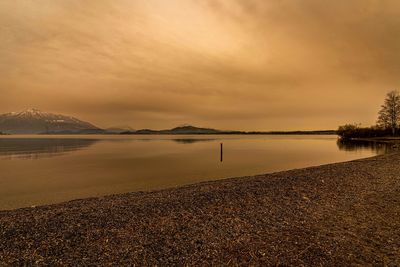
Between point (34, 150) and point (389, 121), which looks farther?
point (389, 121)

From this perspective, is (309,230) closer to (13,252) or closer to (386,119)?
(13,252)

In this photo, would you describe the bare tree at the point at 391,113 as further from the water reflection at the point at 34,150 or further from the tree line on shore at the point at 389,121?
the water reflection at the point at 34,150

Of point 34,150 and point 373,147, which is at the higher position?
point 373,147

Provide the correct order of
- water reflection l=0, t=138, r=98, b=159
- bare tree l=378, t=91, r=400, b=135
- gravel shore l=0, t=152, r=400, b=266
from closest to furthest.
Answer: gravel shore l=0, t=152, r=400, b=266, water reflection l=0, t=138, r=98, b=159, bare tree l=378, t=91, r=400, b=135

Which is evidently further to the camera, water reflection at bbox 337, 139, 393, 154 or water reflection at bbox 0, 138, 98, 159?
water reflection at bbox 337, 139, 393, 154

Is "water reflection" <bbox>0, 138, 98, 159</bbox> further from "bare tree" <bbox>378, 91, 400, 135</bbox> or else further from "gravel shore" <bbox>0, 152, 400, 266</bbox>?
"bare tree" <bbox>378, 91, 400, 135</bbox>

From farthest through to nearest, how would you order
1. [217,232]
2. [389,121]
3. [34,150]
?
[389,121]
[34,150]
[217,232]

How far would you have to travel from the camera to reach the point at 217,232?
29.8 feet

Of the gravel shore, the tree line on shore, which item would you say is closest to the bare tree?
the tree line on shore

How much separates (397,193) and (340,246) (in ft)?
30.1

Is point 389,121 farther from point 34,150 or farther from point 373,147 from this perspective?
point 34,150

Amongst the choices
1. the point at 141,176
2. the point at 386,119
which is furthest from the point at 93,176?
the point at 386,119

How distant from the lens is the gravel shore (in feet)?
24.0

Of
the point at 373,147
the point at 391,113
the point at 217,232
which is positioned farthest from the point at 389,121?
the point at 217,232
